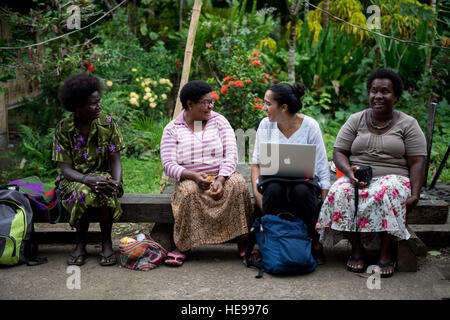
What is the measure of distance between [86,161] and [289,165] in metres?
1.59

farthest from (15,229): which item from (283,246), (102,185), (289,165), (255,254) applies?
(289,165)

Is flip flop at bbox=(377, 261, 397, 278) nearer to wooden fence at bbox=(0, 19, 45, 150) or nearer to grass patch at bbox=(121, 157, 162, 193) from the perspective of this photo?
grass patch at bbox=(121, 157, 162, 193)

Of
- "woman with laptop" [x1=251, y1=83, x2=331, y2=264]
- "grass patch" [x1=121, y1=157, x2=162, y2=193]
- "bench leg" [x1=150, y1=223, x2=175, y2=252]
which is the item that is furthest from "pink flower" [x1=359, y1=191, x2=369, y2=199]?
"grass patch" [x1=121, y1=157, x2=162, y2=193]

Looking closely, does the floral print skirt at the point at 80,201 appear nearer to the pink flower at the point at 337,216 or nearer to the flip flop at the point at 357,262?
the pink flower at the point at 337,216

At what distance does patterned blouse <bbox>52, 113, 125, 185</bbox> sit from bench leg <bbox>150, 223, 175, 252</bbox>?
665 millimetres

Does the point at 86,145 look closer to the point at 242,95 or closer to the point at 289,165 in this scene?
the point at 289,165

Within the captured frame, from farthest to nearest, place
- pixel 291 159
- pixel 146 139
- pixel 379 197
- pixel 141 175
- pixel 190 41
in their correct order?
1. pixel 146 139
2. pixel 141 175
3. pixel 190 41
4. pixel 291 159
5. pixel 379 197

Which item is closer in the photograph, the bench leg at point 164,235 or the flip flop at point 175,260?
the flip flop at point 175,260

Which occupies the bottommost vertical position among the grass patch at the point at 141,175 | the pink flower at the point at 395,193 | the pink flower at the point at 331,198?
the grass patch at the point at 141,175

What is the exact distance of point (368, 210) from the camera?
3.27 meters

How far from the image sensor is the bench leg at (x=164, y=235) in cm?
371

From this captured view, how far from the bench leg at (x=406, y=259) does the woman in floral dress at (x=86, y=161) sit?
2.14 m

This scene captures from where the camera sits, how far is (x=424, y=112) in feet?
22.5

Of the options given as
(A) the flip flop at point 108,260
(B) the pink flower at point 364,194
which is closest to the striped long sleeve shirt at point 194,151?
(A) the flip flop at point 108,260
